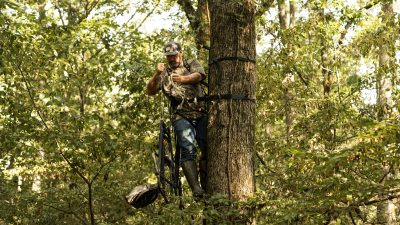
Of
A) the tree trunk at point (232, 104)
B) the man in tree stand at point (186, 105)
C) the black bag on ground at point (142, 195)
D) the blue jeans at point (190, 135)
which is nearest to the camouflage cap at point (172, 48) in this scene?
the man in tree stand at point (186, 105)

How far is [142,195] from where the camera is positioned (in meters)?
5.64

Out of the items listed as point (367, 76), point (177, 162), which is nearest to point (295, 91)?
point (367, 76)

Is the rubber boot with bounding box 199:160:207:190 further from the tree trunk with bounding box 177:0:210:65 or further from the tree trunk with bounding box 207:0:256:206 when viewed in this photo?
the tree trunk with bounding box 177:0:210:65

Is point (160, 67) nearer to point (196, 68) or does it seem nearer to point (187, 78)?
point (187, 78)

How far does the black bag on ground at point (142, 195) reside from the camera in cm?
Result: 559

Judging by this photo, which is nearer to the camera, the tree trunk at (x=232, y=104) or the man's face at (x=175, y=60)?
the tree trunk at (x=232, y=104)

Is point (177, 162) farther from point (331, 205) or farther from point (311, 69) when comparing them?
point (311, 69)

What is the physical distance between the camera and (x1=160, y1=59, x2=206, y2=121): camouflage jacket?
5.85 m

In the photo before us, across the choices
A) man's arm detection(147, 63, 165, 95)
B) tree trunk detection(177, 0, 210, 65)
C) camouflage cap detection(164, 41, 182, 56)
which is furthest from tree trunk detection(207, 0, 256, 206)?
tree trunk detection(177, 0, 210, 65)

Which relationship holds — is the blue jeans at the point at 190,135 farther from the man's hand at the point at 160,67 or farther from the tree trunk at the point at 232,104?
the man's hand at the point at 160,67

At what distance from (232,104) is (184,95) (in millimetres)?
641

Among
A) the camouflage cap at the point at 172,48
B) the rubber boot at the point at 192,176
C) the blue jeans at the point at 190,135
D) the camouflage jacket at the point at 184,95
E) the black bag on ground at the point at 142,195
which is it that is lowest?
the black bag on ground at the point at 142,195

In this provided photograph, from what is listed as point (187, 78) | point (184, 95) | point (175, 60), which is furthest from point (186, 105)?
point (175, 60)

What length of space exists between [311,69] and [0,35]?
21.7ft
